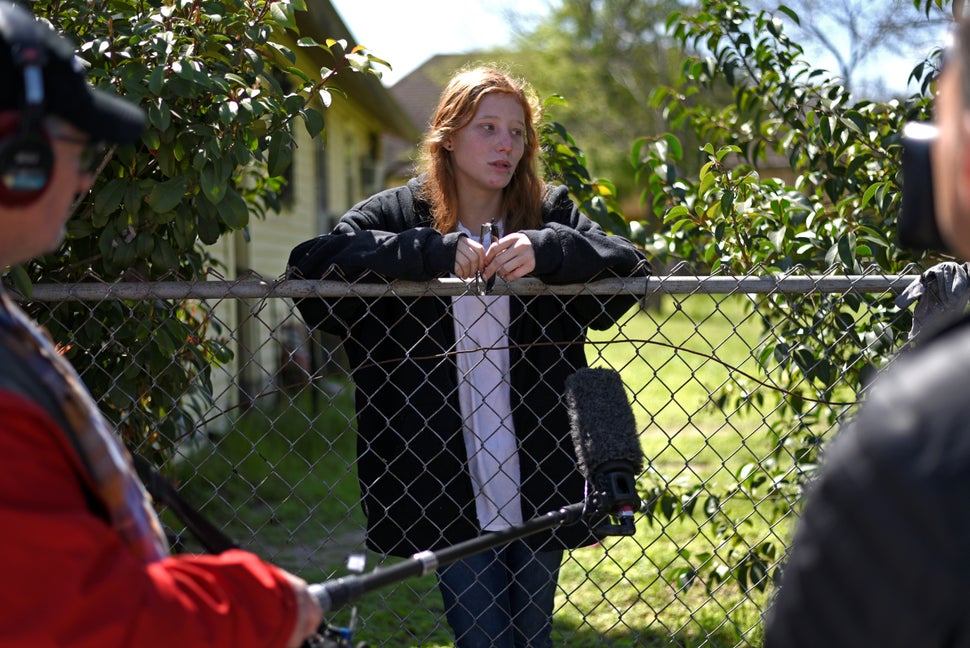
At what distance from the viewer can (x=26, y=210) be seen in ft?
4.70

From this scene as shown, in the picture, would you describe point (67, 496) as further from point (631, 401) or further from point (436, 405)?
point (631, 401)

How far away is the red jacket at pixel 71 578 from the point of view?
1.28 metres

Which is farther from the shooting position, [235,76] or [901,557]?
[235,76]

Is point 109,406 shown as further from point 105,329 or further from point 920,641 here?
point 920,641

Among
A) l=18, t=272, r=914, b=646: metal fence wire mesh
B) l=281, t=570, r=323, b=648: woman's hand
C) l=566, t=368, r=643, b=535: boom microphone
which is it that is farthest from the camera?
l=18, t=272, r=914, b=646: metal fence wire mesh

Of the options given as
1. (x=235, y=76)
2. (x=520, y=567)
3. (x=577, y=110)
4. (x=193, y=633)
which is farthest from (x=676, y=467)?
(x=577, y=110)

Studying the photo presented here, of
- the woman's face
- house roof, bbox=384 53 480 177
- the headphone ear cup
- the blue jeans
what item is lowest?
the blue jeans

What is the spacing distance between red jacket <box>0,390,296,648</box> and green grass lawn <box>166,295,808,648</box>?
1268 mm

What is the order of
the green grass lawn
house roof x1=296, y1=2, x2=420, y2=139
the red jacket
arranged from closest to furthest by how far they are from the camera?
the red jacket
the green grass lawn
house roof x1=296, y1=2, x2=420, y2=139

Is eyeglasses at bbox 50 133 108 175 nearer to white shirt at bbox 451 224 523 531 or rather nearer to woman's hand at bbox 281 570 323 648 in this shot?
woman's hand at bbox 281 570 323 648

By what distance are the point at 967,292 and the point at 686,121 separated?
2153mm

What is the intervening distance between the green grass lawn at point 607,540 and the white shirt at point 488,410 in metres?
0.30

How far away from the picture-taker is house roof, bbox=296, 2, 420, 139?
8961 millimetres

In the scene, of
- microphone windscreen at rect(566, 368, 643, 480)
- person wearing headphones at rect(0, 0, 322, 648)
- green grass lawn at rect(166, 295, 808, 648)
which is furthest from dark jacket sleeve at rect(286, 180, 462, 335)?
person wearing headphones at rect(0, 0, 322, 648)
